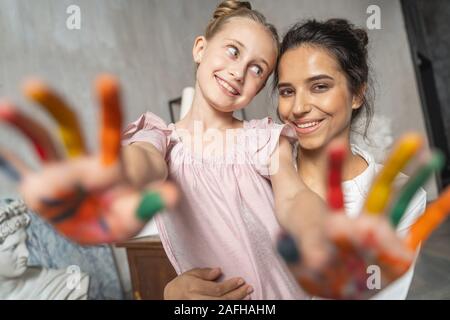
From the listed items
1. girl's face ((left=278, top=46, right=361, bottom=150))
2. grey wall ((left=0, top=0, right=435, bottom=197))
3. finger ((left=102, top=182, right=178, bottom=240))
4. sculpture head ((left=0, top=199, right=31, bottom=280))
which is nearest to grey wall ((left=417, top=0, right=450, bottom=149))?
grey wall ((left=0, top=0, right=435, bottom=197))

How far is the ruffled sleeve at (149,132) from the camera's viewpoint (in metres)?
0.50

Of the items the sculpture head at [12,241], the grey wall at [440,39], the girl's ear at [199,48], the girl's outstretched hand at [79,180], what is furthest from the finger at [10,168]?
the grey wall at [440,39]

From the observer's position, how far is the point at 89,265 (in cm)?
137

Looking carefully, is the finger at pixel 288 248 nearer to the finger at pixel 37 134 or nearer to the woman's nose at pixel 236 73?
the finger at pixel 37 134

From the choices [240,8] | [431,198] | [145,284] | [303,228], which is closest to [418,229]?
[303,228]

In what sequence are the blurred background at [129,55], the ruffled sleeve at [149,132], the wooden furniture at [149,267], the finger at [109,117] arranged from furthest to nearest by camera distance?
the blurred background at [129,55]
the wooden furniture at [149,267]
the ruffled sleeve at [149,132]
the finger at [109,117]

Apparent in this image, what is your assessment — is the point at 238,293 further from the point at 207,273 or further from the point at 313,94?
the point at 313,94

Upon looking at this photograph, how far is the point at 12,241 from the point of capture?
1127 millimetres

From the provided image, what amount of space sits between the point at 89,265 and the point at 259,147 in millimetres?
1008

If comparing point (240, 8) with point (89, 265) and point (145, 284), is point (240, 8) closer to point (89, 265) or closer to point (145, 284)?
point (145, 284)

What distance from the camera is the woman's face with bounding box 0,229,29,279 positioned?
110 centimetres

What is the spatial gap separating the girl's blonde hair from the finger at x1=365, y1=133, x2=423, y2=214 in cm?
35

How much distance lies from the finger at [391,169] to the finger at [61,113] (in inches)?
7.4
